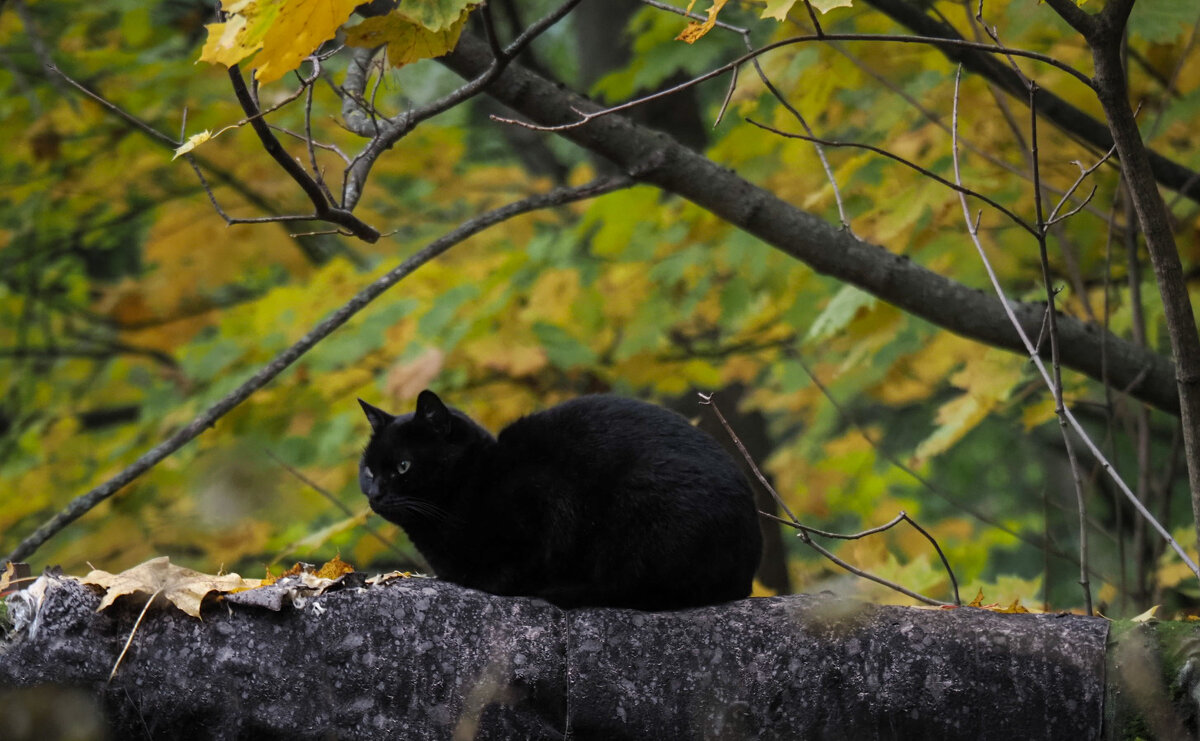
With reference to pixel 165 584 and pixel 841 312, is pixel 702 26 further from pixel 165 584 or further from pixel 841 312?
pixel 841 312

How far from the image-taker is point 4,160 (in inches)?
219

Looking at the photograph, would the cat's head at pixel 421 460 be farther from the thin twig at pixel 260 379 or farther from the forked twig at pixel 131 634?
the forked twig at pixel 131 634

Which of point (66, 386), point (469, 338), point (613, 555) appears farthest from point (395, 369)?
point (66, 386)

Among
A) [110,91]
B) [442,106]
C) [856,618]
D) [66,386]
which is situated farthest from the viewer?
[66,386]

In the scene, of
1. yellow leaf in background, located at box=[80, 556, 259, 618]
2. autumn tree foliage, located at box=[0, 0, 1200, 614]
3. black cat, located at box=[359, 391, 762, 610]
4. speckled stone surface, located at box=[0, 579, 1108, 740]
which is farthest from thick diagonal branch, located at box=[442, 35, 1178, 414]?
yellow leaf in background, located at box=[80, 556, 259, 618]

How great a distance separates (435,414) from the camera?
104 inches

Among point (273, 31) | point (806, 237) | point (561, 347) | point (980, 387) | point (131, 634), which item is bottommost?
point (561, 347)

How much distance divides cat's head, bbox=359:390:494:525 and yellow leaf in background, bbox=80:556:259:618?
65 cm

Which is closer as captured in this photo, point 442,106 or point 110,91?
point 442,106

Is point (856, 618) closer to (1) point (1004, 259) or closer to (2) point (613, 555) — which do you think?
(2) point (613, 555)

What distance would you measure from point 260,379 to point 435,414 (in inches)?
17.5

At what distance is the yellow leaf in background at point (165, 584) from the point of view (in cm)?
181

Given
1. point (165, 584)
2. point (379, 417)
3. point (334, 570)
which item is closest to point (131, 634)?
point (165, 584)

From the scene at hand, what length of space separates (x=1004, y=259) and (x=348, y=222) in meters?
2.97
